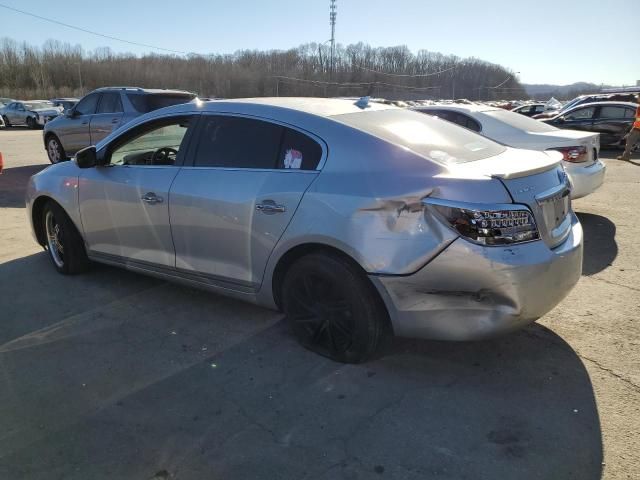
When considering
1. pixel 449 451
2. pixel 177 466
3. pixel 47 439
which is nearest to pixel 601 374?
pixel 449 451

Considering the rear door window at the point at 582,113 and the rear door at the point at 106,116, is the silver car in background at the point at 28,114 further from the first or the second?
the rear door window at the point at 582,113

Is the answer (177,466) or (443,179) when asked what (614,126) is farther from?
(177,466)

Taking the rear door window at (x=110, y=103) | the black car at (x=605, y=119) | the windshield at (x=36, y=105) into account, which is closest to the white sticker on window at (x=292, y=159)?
the rear door window at (x=110, y=103)

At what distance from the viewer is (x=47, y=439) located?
2.59 meters

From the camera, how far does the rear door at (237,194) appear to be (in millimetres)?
3242

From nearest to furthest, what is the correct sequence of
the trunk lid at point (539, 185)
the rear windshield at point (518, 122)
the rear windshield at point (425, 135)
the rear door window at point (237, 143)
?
the trunk lid at point (539, 185) < the rear windshield at point (425, 135) < the rear door window at point (237, 143) < the rear windshield at point (518, 122)

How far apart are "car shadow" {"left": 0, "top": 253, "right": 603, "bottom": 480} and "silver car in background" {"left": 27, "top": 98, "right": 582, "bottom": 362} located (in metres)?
0.34

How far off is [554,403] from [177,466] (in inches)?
78.5

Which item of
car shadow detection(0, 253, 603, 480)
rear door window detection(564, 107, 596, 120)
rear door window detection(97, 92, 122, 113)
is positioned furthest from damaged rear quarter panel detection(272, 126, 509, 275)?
rear door window detection(564, 107, 596, 120)

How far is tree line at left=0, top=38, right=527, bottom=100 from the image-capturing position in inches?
2896

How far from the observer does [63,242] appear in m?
4.81

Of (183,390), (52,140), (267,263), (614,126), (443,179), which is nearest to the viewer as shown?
(443,179)

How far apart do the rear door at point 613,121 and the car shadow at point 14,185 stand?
14.9 meters

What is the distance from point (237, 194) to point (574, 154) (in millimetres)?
5133
